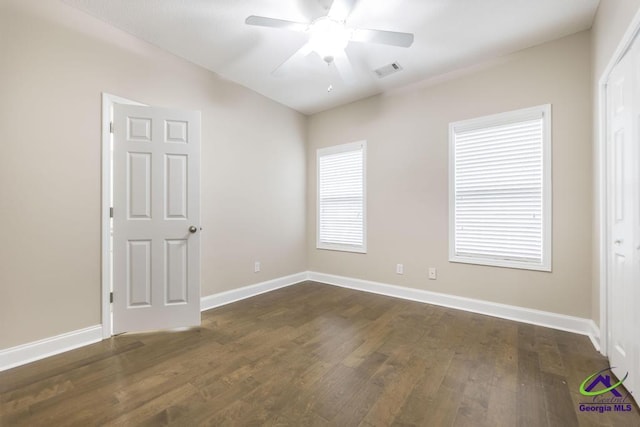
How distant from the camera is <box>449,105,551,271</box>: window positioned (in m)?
2.67

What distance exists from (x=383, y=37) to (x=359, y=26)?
477 millimetres

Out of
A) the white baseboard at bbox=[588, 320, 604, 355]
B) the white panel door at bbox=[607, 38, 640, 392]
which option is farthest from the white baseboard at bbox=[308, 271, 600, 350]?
the white panel door at bbox=[607, 38, 640, 392]

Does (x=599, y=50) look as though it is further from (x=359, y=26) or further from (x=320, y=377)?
(x=320, y=377)

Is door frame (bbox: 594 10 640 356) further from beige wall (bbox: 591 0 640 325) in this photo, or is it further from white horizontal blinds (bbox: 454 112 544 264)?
white horizontal blinds (bbox: 454 112 544 264)

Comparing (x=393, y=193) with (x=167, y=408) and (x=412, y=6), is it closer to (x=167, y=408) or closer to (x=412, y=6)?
(x=412, y=6)

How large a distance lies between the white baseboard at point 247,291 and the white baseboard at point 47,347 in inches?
39.4

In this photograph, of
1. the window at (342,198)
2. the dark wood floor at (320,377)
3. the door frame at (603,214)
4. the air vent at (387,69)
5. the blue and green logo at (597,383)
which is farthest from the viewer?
the window at (342,198)

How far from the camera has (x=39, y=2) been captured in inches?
81.1

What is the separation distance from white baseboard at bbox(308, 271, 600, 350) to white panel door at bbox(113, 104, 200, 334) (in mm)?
2218

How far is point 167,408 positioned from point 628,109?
10.6 feet

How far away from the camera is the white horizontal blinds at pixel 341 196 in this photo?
4.01m

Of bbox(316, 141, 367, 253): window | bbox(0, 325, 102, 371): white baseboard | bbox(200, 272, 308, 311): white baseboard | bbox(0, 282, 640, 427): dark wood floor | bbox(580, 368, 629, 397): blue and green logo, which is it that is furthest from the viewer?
bbox(316, 141, 367, 253): window

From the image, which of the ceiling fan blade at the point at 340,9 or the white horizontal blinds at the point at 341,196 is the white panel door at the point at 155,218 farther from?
the white horizontal blinds at the point at 341,196

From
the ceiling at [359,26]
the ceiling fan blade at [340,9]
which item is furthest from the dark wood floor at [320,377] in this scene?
the ceiling at [359,26]
